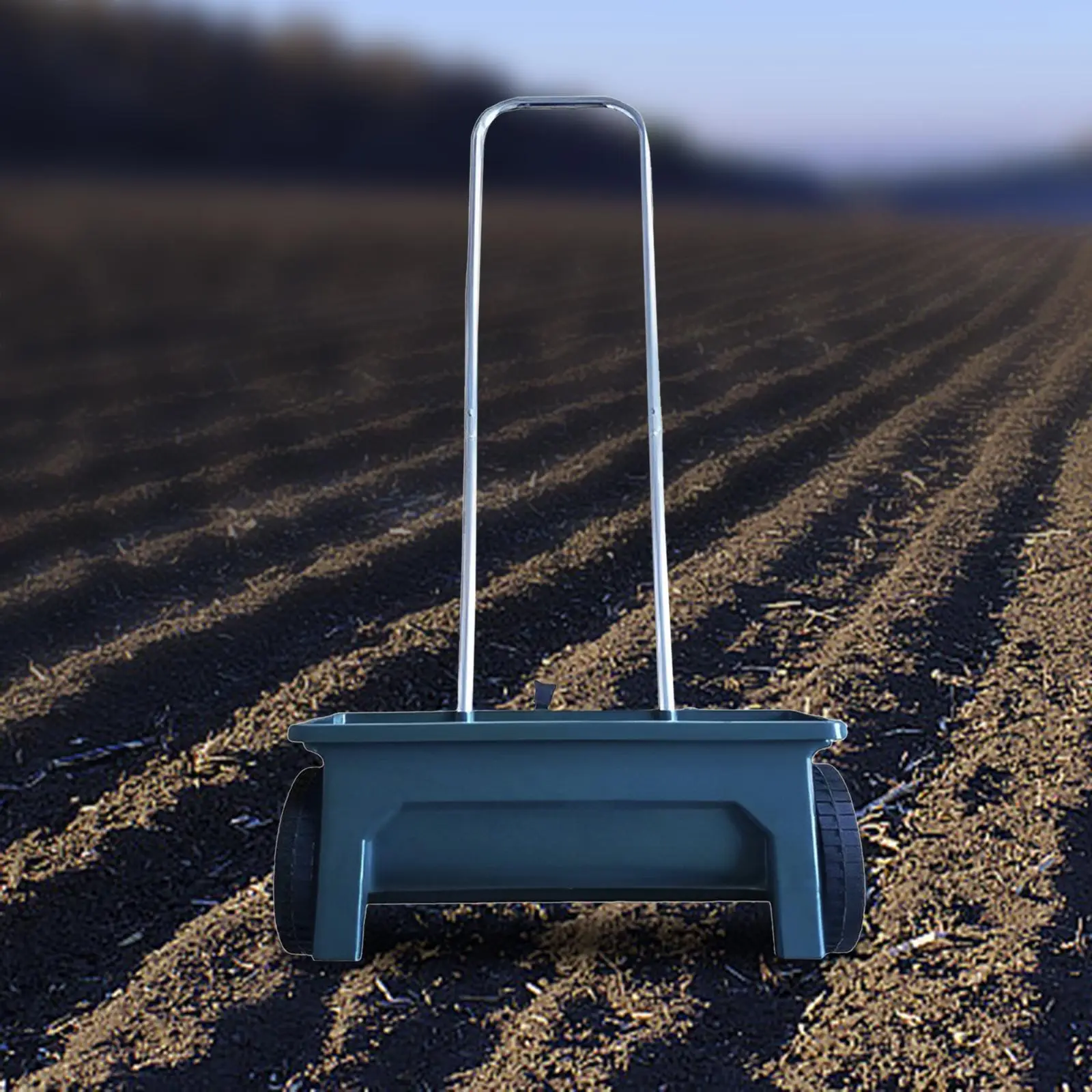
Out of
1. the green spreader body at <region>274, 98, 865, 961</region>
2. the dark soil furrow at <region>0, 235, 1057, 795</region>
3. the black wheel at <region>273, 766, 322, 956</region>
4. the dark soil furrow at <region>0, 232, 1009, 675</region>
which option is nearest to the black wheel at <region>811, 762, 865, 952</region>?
the green spreader body at <region>274, 98, 865, 961</region>

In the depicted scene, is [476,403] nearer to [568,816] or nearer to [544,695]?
[544,695]

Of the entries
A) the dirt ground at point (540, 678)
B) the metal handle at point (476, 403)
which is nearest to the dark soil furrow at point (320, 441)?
the dirt ground at point (540, 678)

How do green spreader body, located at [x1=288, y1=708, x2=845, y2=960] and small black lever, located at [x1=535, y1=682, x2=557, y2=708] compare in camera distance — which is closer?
green spreader body, located at [x1=288, y1=708, x2=845, y2=960]

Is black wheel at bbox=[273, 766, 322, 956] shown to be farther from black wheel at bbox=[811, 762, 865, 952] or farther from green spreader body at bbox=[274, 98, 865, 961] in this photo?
black wheel at bbox=[811, 762, 865, 952]

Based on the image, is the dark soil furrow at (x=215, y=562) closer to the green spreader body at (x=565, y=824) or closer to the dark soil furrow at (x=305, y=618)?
the dark soil furrow at (x=305, y=618)

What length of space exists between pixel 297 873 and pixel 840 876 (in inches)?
30.6

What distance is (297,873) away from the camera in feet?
6.63

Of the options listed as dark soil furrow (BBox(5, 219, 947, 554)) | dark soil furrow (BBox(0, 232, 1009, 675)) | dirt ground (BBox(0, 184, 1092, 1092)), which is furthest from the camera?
dark soil furrow (BBox(5, 219, 947, 554))

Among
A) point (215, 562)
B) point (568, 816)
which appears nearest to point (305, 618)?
point (215, 562)

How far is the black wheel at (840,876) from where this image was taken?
6.68 feet

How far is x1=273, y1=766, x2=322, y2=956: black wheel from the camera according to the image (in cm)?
202

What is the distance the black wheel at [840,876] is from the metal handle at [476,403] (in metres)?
0.29

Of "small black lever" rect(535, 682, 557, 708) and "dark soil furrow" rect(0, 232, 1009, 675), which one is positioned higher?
"small black lever" rect(535, 682, 557, 708)

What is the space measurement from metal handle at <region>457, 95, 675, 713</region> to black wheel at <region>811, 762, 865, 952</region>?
0.94 ft
